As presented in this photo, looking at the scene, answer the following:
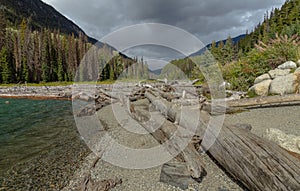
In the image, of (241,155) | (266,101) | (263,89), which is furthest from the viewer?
(263,89)

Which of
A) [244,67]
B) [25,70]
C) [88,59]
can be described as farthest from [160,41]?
[88,59]

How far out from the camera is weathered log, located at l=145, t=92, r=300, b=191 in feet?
7.62

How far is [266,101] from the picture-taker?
27.1 ft

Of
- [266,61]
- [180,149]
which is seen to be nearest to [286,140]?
[180,149]

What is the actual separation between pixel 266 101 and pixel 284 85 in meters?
2.20

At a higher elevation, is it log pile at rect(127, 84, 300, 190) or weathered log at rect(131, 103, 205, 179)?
log pile at rect(127, 84, 300, 190)

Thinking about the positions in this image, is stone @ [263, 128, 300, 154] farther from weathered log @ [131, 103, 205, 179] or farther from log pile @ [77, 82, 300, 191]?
weathered log @ [131, 103, 205, 179]

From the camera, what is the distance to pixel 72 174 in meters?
4.69

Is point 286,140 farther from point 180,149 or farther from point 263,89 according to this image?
point 263,89

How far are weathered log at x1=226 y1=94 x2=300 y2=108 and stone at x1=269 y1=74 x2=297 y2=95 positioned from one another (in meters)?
0.92

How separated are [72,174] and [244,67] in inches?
553

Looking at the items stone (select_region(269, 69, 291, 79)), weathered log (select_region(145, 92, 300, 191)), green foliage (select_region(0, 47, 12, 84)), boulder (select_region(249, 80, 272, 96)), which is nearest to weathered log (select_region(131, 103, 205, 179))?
weathered log (select_region(145, 92, 300, 191))

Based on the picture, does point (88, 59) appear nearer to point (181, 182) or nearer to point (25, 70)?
point (25, 70)

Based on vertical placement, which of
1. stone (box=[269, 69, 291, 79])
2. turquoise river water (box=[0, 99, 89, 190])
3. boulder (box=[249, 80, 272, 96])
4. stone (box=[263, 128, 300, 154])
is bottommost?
turquoise river water (box=[0, 99, 89, 190])
